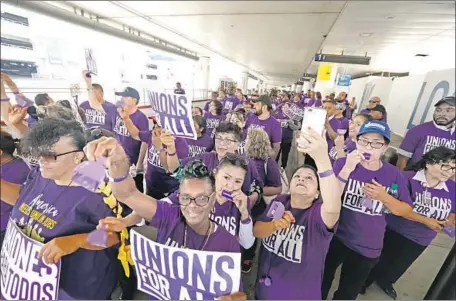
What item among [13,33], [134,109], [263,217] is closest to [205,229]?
[263,217]

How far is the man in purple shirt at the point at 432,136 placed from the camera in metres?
1.83

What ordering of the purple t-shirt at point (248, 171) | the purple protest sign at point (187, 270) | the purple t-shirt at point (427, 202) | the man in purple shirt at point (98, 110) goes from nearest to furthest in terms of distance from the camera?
the purple protest sign at point (187, 270) < the purple t-shirt at point (427, 202) < the purple t-shirt at point (248, 171) < the man in purple shirt at point (98, 110)

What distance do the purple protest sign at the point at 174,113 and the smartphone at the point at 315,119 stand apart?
2.70ft

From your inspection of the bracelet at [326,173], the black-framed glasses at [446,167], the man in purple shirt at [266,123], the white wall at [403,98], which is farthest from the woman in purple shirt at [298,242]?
the white wall at [403,98]

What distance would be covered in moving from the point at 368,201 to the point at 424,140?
3.89 feet

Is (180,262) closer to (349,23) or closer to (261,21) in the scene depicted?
(261,21)

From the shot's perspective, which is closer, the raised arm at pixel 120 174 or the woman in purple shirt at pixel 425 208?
the raised arm at pixel 120 174

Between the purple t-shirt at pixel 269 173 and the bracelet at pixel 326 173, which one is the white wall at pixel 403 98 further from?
the bracelet at pixel 326 173

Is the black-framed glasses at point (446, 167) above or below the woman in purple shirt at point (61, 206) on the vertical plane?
above

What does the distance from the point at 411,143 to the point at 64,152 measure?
2.65m

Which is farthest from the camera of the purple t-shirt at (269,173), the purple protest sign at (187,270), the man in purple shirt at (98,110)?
the man in purple shirt at (98,110)

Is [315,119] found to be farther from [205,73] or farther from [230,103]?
[205,73]

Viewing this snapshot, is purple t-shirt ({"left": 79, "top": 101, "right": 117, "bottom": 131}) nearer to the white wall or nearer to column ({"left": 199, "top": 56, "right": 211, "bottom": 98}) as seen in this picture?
the white wall

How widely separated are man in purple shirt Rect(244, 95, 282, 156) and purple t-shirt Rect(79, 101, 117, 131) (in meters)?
1.65
